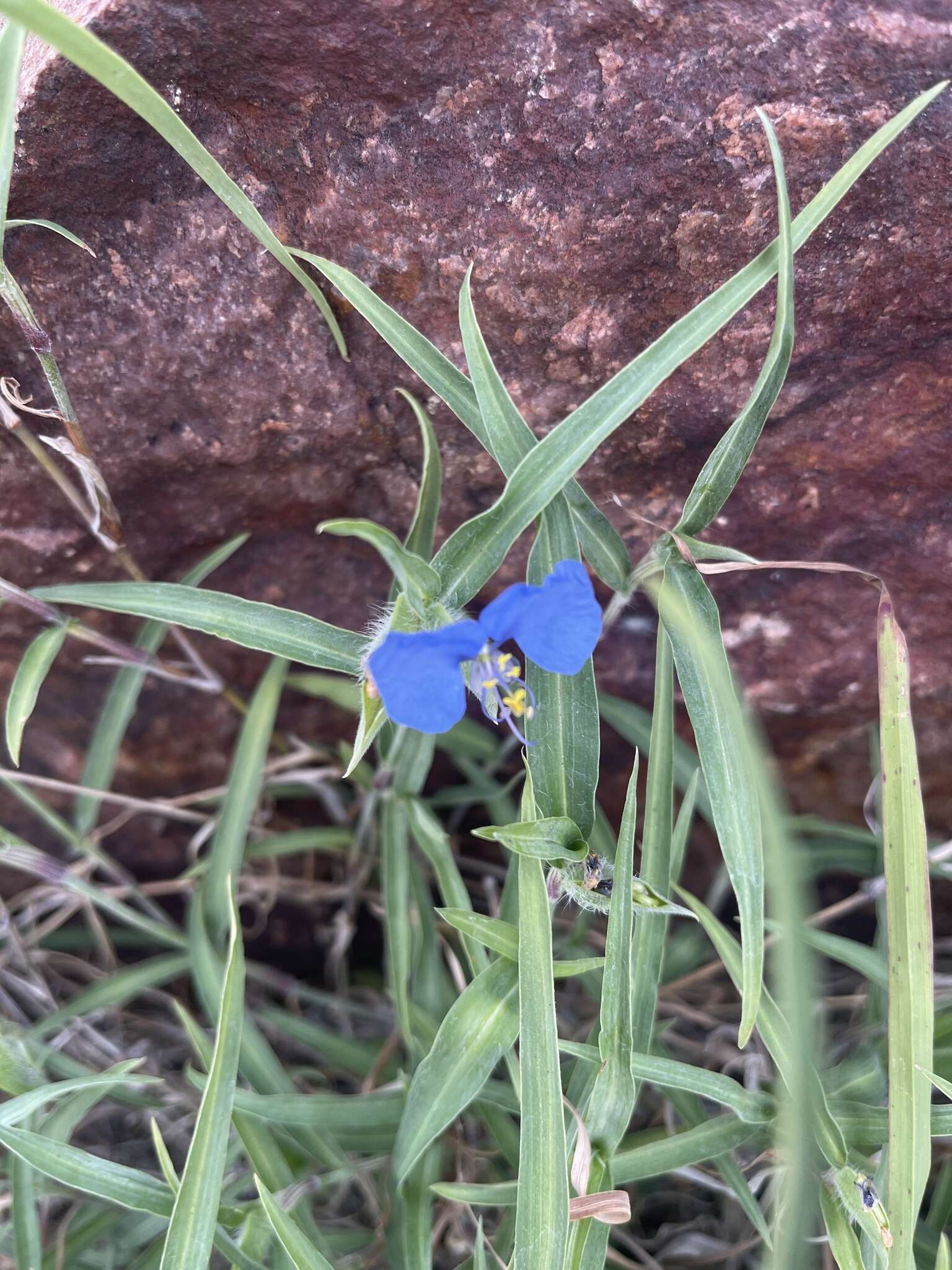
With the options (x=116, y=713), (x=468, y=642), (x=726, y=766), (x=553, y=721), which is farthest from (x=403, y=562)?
(x=116, y=713)

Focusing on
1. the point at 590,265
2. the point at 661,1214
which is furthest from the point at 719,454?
the point at 661,1214

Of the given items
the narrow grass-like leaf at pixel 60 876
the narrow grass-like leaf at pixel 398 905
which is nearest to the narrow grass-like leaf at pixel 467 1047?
the narrow grass-like leaf at pixel 398 905

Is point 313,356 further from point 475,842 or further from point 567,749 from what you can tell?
point 475,842

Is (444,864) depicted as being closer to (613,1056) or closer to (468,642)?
(613,1056)

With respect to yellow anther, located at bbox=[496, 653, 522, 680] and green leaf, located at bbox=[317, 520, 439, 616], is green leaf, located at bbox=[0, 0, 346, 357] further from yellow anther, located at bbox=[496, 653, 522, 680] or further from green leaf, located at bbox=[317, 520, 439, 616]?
yellow anther, located at bbox=[496, 653, 522, 680]

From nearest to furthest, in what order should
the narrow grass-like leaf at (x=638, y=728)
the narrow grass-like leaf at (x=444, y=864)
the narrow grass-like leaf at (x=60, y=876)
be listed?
the narrow grass-like leaf at (x=444, y=864) < the narrow grass-like leaf at (x=60, y=876) < the narrow grass-like leaf at (x=638, y=728)

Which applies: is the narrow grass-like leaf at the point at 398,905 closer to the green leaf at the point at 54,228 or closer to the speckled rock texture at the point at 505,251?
the speckled rock texture at the point at 505,251
